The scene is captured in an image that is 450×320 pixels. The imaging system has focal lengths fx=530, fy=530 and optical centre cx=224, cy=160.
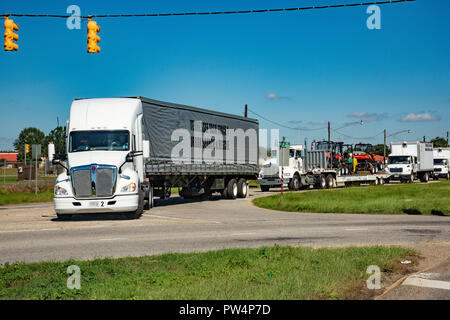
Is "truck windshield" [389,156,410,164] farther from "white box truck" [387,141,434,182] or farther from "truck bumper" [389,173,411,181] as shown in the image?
"truck bumper" [389,173,411,181]

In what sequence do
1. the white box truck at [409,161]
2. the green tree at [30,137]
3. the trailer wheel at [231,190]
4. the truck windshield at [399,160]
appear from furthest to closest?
1. the green tree at [30,137]
2. the truck windshield at [399,160]
3. the white box truck at [409,161]
4. the trailer wheel at [231,190]

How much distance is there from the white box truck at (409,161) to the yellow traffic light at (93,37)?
37.1 m

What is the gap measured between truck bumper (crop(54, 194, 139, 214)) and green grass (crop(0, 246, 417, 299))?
7608 mm

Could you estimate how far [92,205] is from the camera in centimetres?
1619

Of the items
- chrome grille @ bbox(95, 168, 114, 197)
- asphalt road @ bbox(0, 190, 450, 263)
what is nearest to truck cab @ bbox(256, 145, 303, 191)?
asphalt road @ bbox(0, 190, 450, 263)

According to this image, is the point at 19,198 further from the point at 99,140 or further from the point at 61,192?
the point at 61,192

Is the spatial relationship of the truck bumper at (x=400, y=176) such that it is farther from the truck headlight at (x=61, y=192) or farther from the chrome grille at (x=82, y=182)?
the truck headlight at (x=61, y=192)

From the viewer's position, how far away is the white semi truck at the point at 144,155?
16328 millimetres

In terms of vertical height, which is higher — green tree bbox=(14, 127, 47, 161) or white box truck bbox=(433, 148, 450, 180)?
green tree bbox=(14, 127, 47, 161)

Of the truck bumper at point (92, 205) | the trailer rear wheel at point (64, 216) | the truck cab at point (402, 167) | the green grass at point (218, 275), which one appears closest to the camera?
the green grass at point (218, 275)

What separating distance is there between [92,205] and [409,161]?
39.0m

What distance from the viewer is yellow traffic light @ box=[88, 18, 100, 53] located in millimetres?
17288

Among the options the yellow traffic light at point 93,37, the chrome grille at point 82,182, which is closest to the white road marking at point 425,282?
the chrome grille at point 82,182
